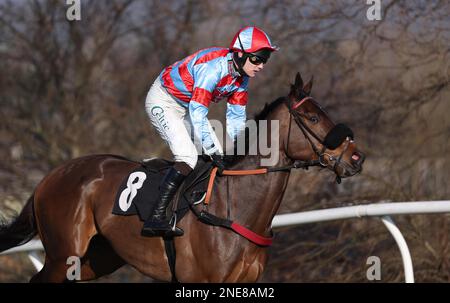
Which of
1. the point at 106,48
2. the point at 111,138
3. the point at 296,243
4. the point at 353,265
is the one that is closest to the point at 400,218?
the point at 353,265

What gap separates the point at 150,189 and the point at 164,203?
0.21 m

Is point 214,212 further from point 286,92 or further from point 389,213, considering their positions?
point 286,92

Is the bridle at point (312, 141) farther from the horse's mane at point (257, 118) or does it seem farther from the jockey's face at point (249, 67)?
the jockey's face at point (249, 67)

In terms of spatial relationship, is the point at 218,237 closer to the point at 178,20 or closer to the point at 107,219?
the point at 107,219

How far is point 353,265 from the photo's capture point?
8.04 metres

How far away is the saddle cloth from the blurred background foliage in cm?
129

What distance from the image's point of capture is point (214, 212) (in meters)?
4.62

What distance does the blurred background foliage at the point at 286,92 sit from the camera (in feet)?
26.2

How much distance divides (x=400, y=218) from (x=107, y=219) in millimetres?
3674

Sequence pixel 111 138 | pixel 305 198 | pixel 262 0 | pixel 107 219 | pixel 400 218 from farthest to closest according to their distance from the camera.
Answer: pixel 111 138 → pixel 262 0 → pixel 305 198 → pixel 400 218 → pixel 107 219
